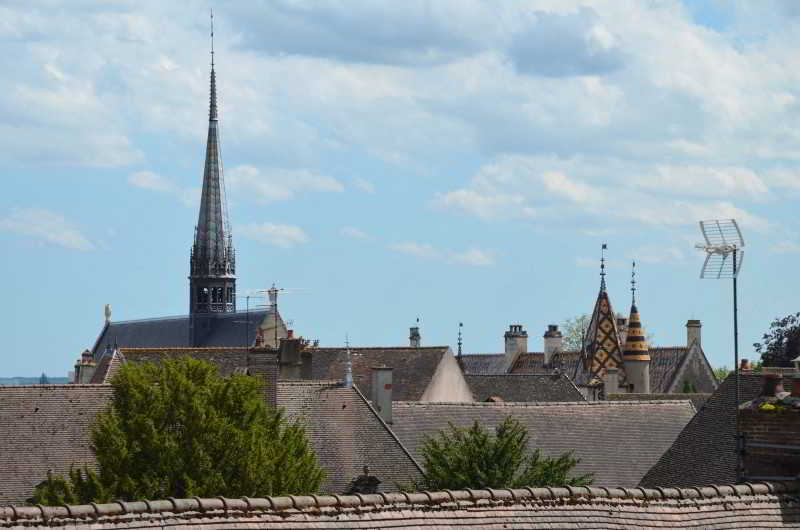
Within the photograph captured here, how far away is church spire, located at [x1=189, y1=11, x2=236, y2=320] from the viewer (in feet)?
492

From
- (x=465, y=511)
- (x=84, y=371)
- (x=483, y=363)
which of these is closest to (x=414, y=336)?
(x=483, y=363)

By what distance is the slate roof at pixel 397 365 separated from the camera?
6750 centimetres

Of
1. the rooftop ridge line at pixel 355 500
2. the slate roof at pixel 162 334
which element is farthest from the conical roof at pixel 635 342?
the rooftop ridge line at pixel 355 500

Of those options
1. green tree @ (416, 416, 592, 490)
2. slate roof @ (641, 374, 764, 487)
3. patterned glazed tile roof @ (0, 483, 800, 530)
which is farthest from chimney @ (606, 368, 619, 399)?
patterned glazed tile roof @ (0, 483, 800, 530)

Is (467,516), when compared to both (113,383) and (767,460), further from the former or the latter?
(113,383)

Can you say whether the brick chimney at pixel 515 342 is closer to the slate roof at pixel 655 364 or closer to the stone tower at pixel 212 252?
the slate roof at pixel 655 364

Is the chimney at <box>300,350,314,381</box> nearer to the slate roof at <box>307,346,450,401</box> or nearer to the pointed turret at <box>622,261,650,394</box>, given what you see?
the slate roof at <box>307,346,450,401</box>

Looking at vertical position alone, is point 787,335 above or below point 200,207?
below

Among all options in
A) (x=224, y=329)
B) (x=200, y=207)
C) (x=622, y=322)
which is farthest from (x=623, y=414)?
(x=200, y=207)

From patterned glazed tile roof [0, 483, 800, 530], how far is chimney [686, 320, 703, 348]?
89698mm

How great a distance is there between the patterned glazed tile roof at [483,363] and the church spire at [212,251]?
1429 inches

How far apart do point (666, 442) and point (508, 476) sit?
50.6 feet

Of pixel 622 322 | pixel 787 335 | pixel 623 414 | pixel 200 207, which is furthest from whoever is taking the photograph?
pixel 200 207

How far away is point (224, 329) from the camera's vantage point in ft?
445
